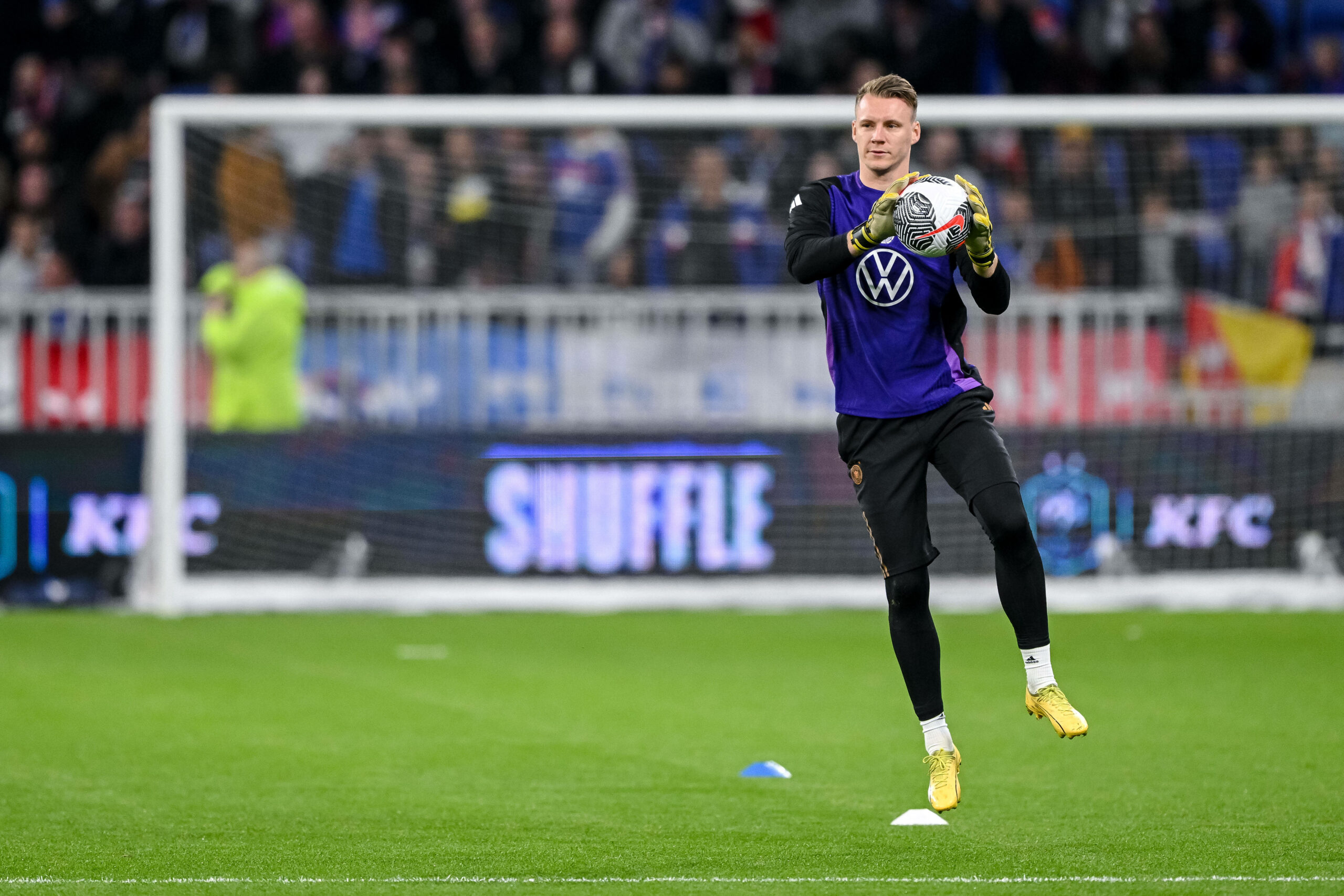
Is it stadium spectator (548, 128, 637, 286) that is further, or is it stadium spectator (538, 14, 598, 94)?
stadium spectator (538, 14, 598, 94)

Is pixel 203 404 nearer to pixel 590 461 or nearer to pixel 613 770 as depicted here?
pixel 590 461

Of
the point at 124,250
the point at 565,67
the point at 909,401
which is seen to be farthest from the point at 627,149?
the point at 909,401

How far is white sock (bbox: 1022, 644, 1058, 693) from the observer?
18.3ft

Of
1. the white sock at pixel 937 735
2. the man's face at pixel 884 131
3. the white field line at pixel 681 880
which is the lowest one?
the white field line at pixel 681 880

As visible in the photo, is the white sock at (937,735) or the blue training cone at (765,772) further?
the blue training cone at (765,772)

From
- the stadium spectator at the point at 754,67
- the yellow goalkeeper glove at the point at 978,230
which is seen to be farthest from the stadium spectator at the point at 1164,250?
the yellow goalkeeper glove at the point at 978,230

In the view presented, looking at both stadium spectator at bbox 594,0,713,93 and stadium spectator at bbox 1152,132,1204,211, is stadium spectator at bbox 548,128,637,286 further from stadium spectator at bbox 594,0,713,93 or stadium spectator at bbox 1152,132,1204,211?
stadium spectator at bbox 1152,132,1204,211

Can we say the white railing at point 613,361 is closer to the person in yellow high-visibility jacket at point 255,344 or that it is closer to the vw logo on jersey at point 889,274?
the person in yellow high-visibility jacket at point 255,344

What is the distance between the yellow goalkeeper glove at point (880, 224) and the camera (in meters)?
5.34

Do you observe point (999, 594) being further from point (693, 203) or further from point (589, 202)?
point (589, 202)

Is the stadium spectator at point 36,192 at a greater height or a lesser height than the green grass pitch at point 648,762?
greater

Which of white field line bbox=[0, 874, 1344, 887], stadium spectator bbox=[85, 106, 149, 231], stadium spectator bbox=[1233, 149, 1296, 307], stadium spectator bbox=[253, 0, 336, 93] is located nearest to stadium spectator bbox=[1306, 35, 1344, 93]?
stadium spectator bbox=[1233, 149, 1296, 307]

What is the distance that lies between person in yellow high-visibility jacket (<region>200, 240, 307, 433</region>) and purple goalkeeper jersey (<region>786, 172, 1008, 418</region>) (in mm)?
8631

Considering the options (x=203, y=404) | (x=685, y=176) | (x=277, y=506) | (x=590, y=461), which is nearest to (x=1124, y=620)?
(x=590, y=461)
